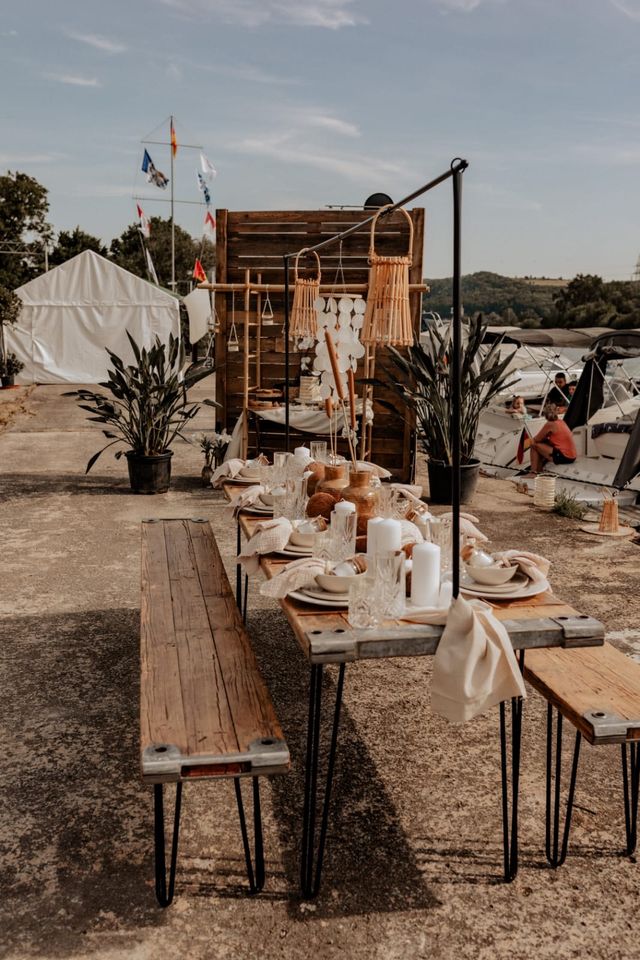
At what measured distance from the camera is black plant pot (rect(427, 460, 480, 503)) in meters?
8.59

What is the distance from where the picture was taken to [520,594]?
2.89 metres

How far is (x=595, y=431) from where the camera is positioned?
11617 mm

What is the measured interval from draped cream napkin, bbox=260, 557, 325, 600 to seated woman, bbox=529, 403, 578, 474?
8.83 metres

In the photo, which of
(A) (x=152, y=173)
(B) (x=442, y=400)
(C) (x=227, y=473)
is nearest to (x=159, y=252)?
(A) (x=152, y=173)

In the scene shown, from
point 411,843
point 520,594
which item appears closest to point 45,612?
point 411,843

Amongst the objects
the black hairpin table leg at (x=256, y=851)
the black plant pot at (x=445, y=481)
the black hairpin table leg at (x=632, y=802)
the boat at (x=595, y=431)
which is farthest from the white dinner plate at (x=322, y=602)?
the boat at (x=595, y=431)

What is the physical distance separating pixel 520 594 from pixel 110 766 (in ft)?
5.86

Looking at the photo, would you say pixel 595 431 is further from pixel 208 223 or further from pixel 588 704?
pixel 208 223

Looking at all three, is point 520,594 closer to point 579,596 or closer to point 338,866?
point 338,866

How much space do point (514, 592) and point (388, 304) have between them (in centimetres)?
127

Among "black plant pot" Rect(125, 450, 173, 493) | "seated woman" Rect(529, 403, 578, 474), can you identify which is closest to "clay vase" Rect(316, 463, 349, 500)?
"black plant pot" Rect(125, 450, 173, 493)

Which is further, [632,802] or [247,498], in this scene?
[247,498]

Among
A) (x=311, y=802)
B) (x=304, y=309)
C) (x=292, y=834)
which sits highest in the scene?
(x=304, y=309)

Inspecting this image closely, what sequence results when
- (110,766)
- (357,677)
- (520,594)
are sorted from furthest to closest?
(357,677) → (110,766) → (520,594)
